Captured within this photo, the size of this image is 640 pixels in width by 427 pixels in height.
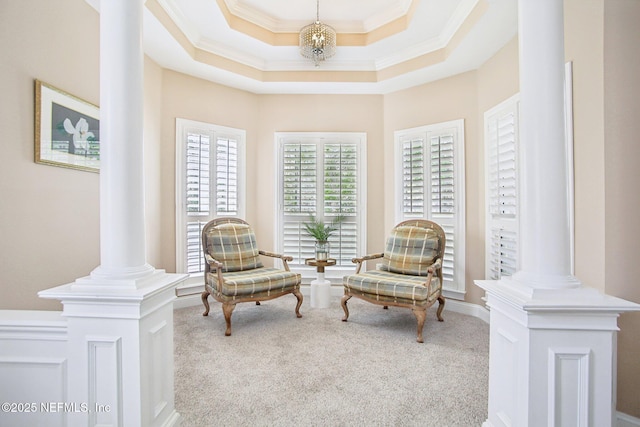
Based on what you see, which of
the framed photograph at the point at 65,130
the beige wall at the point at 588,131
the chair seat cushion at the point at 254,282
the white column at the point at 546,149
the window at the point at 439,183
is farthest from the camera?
the window at the point at 439,183

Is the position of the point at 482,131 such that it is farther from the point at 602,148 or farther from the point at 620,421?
the point at 620,421

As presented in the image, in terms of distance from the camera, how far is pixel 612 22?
5.74 ft

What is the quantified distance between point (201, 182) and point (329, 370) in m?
2.74

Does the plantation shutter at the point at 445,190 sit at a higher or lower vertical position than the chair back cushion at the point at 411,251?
higher

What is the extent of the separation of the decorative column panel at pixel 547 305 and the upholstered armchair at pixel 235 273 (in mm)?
2171

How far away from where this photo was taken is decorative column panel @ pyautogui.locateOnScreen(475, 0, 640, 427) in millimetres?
1314

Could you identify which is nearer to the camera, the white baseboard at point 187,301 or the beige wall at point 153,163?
the beige wall at point 153,163

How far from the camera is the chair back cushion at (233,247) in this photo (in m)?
3.53

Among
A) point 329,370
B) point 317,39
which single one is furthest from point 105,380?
point 317,39

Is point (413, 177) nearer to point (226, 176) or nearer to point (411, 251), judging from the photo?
point (411, 251)

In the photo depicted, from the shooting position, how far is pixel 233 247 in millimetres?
3625

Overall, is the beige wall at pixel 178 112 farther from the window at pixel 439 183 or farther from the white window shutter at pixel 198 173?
the window at pixel 439 183

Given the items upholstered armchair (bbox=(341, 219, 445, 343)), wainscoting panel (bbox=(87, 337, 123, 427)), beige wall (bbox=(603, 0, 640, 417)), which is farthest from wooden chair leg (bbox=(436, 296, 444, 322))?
wainscoting panel (bbox=(87, 337, 123, 427))

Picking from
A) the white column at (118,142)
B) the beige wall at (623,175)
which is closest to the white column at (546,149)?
the beige wall at (623,175)
